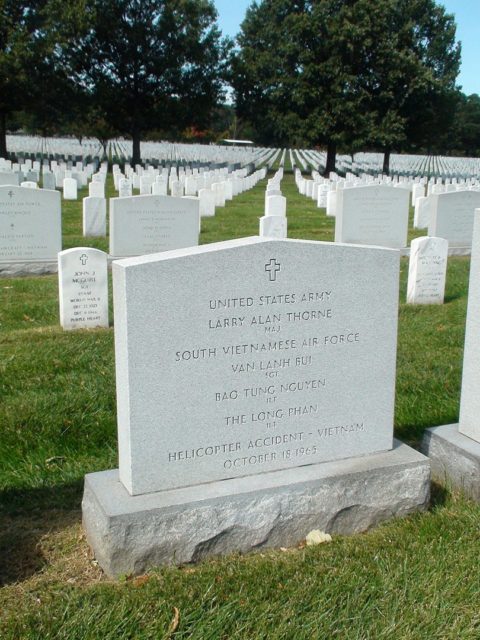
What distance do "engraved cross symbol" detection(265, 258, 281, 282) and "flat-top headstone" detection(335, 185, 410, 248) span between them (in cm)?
919

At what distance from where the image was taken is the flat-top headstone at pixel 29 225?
1006 centimetres

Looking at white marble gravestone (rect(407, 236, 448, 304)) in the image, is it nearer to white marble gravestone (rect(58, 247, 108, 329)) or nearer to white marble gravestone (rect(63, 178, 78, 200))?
white marble gravestone (rect(58, 247, 108, 329))

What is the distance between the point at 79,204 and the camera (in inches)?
757

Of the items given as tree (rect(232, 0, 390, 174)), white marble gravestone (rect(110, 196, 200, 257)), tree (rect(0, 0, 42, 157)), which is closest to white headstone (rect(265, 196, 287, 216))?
white marble gravestone (rect(110, 196, 200, 257))

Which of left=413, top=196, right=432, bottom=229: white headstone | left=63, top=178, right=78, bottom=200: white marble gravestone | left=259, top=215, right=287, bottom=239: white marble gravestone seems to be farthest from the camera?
left=63, top=178, right=78, bottom=200: white marble gravestone

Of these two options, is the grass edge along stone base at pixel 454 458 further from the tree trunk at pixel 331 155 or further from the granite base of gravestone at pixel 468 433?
the tree trunk at pixel 331 155

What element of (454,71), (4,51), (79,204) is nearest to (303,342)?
(79,204)

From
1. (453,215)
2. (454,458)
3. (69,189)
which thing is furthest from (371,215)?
(69,189)

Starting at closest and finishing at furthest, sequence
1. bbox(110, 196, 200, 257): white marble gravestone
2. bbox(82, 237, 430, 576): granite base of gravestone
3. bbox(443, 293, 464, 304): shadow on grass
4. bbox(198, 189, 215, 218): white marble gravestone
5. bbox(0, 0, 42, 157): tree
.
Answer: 1. bbox(82, 237, 430, 576): granite base of gravestone
2. bbox(443, 293, 464, 304): shadow on grass
3. bbox(110, 196, 200, 257): white marble gravestone
4. bbox(198, 189, 215, 218): white marble gravestone
5. bbox(0, 0, 42, 157): tree

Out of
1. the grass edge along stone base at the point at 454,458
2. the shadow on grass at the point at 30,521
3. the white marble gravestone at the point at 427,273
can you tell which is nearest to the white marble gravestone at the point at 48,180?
the white marble gravestone at the point at 427,273

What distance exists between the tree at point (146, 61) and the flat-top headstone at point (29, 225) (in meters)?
28.7

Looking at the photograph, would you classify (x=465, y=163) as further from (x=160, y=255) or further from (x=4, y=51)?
(x=160, y=255)

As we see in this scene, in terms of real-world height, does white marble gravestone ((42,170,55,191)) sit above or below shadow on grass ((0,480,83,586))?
above

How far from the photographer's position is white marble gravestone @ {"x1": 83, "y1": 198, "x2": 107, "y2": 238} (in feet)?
42.5
